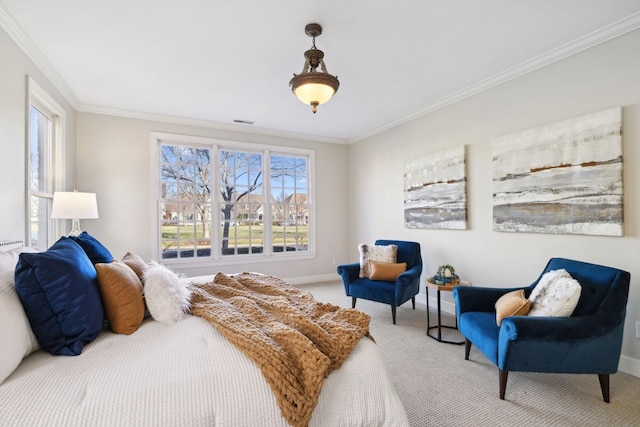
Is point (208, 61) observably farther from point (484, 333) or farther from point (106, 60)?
point (484, 333)

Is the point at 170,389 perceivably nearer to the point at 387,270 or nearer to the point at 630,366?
the point at 387,270

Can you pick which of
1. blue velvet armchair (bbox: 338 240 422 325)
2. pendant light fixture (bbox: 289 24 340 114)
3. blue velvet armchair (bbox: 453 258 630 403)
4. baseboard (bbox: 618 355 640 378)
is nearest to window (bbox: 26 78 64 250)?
pendant light fixture (bbox: 289 24 340 114)

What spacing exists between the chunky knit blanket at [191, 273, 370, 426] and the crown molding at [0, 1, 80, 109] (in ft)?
7.87

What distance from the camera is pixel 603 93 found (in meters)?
2.53

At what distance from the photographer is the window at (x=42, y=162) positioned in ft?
9.15

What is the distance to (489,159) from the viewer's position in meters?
3.40

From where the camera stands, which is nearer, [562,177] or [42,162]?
[562,177]

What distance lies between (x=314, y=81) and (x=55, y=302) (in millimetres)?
1977

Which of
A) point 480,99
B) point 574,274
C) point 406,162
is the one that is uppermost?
point 480,99

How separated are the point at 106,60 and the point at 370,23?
2437 mm

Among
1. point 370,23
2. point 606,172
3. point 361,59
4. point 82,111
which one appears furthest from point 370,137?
point 82,111

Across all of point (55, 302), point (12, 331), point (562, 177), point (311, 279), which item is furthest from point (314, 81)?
point (311, 279)

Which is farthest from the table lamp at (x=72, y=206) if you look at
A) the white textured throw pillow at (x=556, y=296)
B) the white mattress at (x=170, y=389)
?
the white textured throw pillow at (x=556, y=296)

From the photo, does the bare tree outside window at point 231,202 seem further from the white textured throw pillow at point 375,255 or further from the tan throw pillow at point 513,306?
the tan throw pillow at point 513,306
